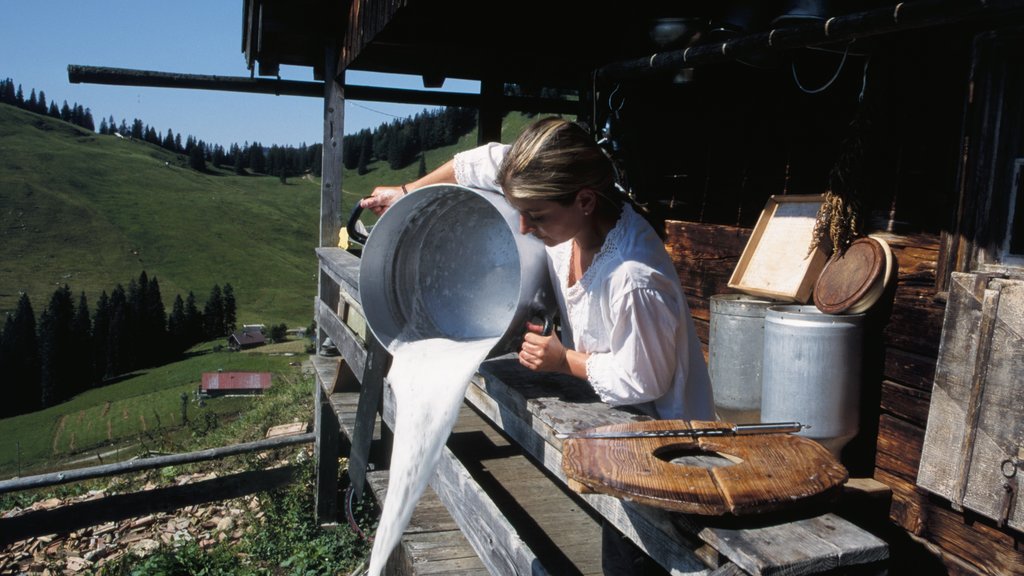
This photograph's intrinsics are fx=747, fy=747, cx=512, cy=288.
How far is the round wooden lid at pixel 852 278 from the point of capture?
9.67 feet

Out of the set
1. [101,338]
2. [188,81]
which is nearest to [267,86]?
[188,81]

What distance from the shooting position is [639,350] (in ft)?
5.80

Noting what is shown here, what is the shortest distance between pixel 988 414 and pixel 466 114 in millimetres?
105561

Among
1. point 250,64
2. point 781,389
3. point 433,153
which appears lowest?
point 781,389

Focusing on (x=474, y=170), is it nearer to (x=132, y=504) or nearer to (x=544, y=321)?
(x=544, y=321)

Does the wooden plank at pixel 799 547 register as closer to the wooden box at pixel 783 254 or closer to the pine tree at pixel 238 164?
the wooden box at pixel 783 254

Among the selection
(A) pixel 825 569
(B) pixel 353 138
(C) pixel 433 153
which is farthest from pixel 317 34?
(B) pixel 353 138

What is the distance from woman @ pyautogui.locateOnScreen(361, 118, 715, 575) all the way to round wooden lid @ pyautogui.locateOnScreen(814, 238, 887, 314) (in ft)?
4.25

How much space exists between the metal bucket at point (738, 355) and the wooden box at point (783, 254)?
98mm

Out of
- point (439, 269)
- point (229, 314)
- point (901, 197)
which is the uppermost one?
point (901, 197)

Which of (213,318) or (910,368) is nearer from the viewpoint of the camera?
(910,368)

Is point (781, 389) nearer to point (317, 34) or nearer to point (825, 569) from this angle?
point (825, 569)

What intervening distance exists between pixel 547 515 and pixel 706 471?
2294 mm

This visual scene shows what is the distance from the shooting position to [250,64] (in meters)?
7.44
